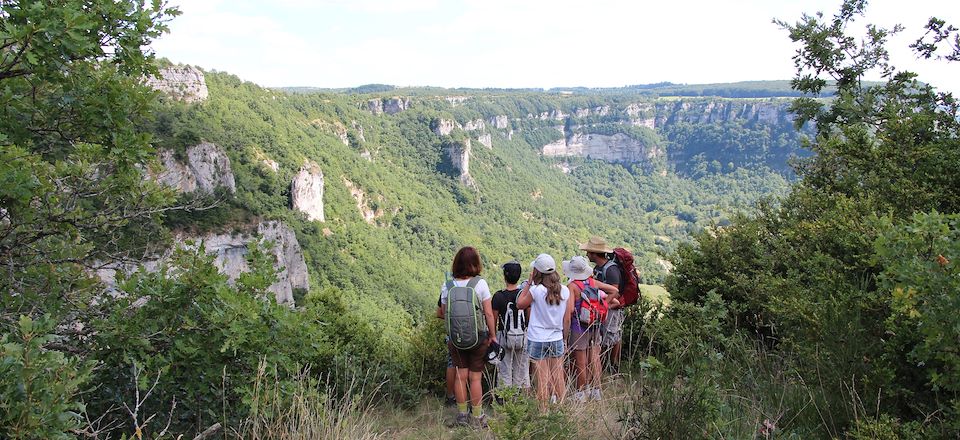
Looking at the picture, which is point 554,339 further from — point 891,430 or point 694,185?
point 694,185

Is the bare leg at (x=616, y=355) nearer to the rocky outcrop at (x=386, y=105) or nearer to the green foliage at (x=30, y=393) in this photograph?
the green foliage at (x=30, y=393)

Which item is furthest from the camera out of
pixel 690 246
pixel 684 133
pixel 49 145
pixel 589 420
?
pixel 684 133

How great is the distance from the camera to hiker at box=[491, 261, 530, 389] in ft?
14.5

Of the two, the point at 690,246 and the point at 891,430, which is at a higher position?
the point at 891,430

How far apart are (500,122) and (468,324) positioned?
137 meters

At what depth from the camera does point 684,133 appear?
15525 cm

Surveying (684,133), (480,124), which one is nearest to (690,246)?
(480,124)

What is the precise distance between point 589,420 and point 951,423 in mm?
1431

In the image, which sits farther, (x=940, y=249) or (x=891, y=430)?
(x=891, y=430)

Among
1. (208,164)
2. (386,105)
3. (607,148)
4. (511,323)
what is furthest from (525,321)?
(607,148)

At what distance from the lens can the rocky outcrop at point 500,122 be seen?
135950mm

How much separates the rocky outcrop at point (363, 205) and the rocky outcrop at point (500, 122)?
6990cm

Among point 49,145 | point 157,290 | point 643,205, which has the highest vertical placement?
point 49,145

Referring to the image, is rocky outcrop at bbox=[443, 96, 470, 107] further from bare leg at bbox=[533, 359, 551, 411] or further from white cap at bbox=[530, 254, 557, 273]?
bare leg at bbox=[533, 359, 551, 411]
